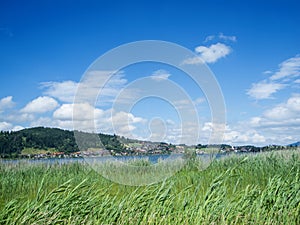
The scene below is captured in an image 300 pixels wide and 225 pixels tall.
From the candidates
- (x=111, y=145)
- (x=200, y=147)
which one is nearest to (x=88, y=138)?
(x=111, y=145)

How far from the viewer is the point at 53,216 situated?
4.53 meters

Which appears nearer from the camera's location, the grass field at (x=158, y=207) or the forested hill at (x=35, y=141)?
the grass field at (x=158, y=207)

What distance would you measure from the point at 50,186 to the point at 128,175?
207 centimetres

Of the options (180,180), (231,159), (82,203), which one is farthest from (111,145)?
(82,203)

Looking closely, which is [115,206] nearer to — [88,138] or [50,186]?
[50,186]

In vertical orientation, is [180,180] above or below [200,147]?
below

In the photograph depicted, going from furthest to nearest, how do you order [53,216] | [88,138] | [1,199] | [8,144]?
[8,144] < [88,138] < [1,199] < [53,216]

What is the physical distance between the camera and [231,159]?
1206cm

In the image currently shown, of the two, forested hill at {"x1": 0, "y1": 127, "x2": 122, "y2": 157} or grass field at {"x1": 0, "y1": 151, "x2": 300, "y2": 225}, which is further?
forested hill at {"x1": 0, "y1": 127, "x2": 122, "y2": 157}

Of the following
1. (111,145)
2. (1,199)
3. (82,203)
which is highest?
(111,145)

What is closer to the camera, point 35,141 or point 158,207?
point 158,207

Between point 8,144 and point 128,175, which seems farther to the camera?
point 8,144

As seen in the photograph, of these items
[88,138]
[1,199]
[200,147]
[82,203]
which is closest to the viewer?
[82,203]

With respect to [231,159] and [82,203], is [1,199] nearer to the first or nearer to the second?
[82,203]
